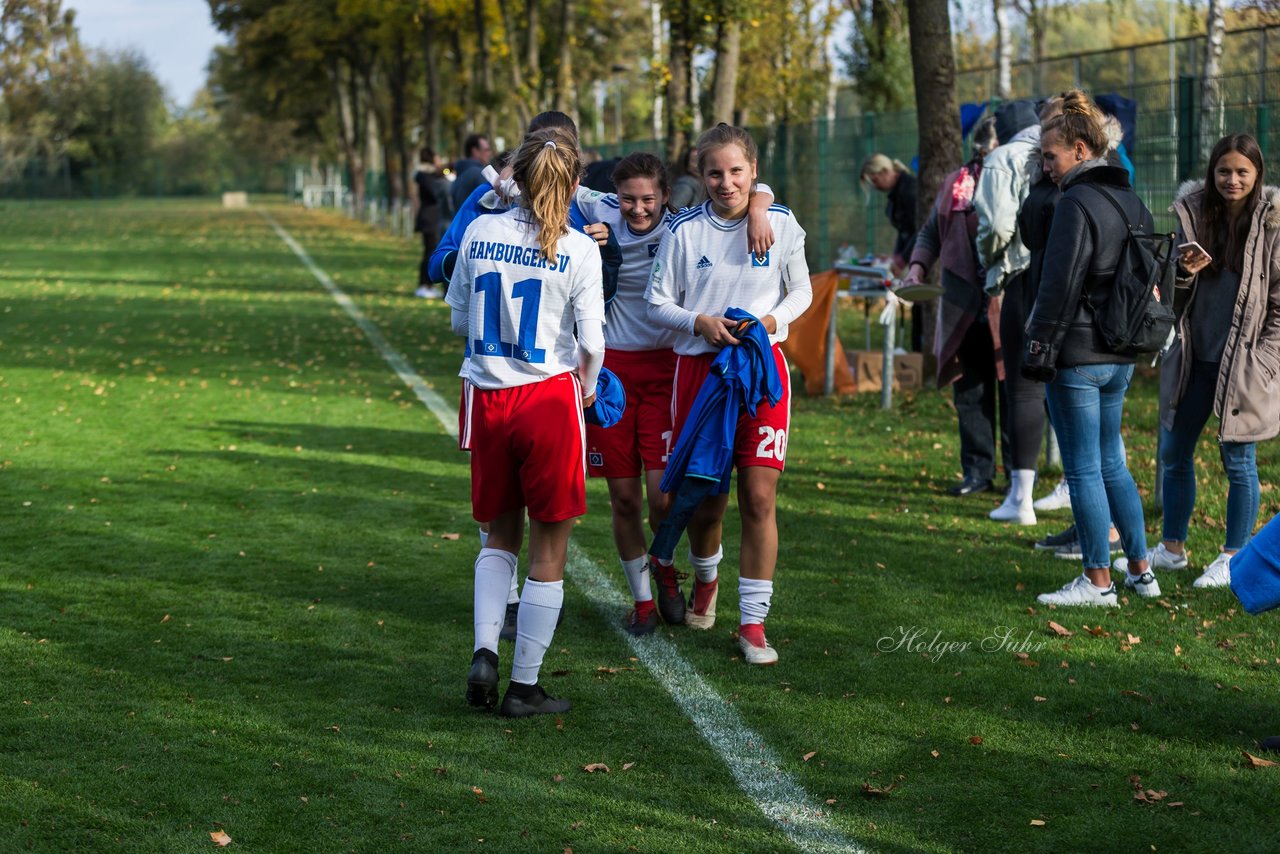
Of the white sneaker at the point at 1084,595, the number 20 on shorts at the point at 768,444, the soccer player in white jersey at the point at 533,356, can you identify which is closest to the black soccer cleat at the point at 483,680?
the soccer player in white jersey at the point at 533,356

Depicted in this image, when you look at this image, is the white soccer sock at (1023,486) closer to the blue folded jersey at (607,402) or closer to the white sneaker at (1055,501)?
the white sneaker at (1055,501)

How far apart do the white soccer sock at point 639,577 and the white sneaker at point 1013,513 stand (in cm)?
284

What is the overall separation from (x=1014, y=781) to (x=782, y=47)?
3409cm

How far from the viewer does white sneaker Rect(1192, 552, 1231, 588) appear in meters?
6.99

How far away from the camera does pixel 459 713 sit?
18.0 feet

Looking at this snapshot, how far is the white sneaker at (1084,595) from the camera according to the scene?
22.0 ft

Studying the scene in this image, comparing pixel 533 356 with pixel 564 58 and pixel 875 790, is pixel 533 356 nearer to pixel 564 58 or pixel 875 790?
pixel 875 790

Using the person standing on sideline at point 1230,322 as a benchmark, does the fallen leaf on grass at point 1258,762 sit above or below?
below

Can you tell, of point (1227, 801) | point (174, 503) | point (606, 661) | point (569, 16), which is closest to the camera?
point (1227, 801)

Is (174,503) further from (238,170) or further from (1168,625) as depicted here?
(238,170)

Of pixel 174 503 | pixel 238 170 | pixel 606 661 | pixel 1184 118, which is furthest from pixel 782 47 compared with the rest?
pixel 238 170

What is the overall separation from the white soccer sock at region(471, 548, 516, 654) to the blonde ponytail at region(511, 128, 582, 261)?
113 centimetres

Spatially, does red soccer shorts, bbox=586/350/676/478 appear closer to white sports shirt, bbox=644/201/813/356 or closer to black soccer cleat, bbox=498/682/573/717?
white sports shirt, bbox=644/201/813/356

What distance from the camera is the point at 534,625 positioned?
5410 mm
